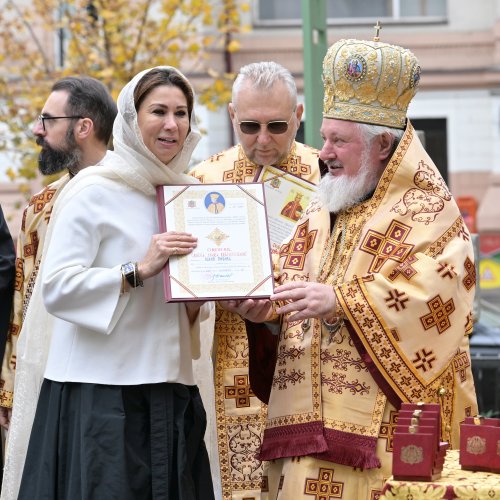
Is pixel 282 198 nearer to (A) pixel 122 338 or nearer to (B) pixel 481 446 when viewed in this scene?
(A) pixel 122 338

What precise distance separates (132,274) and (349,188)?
83cm

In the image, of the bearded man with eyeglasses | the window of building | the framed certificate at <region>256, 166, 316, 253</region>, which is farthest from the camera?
the window of building

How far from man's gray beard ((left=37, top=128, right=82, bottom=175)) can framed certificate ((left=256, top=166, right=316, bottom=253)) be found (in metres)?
0.80

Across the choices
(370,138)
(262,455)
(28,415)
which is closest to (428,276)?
(370,138)

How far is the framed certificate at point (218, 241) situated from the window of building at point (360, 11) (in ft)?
50.1

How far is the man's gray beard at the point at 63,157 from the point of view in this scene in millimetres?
6484

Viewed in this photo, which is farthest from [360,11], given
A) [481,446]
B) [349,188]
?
[481,446]

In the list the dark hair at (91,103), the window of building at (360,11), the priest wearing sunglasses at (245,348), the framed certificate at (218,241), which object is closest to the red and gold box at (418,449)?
the framed certificate at (218,241)

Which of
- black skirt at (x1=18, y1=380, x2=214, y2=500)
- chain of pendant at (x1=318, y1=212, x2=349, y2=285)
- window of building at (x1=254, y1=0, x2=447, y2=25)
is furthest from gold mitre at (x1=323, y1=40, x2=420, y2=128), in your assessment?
window of building at (x1=254, y1=0, x2=447, y2=25)

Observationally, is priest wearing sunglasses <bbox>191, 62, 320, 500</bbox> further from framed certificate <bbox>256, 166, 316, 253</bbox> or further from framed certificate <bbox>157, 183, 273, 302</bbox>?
framed certificate <bbox>157, 183, 273, 302</bbox>

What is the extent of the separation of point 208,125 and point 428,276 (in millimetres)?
14679

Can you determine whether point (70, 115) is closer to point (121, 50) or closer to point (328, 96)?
point (328, 96)

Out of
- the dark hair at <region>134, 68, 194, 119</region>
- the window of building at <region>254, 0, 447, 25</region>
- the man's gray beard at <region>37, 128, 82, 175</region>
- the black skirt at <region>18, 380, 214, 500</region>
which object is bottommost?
the black skirt at <region>18, 380, 214, 500</region>

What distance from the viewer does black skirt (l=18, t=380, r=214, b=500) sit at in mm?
5117
